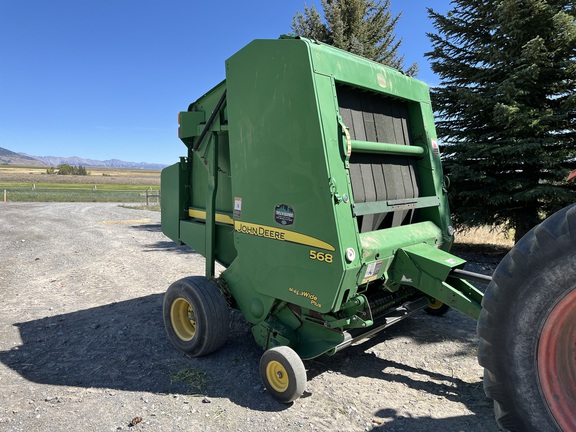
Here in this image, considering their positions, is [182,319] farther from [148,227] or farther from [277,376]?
[148,227]

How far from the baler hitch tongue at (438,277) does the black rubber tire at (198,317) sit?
172cm

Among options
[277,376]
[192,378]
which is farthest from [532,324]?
[192,378]

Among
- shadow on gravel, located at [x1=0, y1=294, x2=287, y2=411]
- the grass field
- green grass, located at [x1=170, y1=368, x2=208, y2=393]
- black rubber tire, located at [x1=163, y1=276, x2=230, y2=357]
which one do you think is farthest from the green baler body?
the grass field

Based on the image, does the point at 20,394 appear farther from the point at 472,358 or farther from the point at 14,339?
the point at 472,358

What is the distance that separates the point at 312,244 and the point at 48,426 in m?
2.40

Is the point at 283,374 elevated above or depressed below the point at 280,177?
below

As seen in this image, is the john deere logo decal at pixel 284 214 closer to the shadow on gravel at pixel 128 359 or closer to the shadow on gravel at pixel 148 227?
the shadow on gravel at pixel 128 359

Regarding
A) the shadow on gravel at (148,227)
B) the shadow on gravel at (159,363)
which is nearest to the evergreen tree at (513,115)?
the shadow on gravel at (159,363)

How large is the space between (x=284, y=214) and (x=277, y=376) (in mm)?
1325

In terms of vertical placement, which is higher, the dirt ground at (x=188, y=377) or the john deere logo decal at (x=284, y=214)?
the john deere logo decal at (x=284, y=214)

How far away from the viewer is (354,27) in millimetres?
13258

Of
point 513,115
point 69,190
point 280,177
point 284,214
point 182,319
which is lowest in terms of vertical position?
point 182,319

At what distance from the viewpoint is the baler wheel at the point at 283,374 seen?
10.1ft

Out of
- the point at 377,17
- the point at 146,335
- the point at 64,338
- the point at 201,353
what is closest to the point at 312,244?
the point at 201,353
